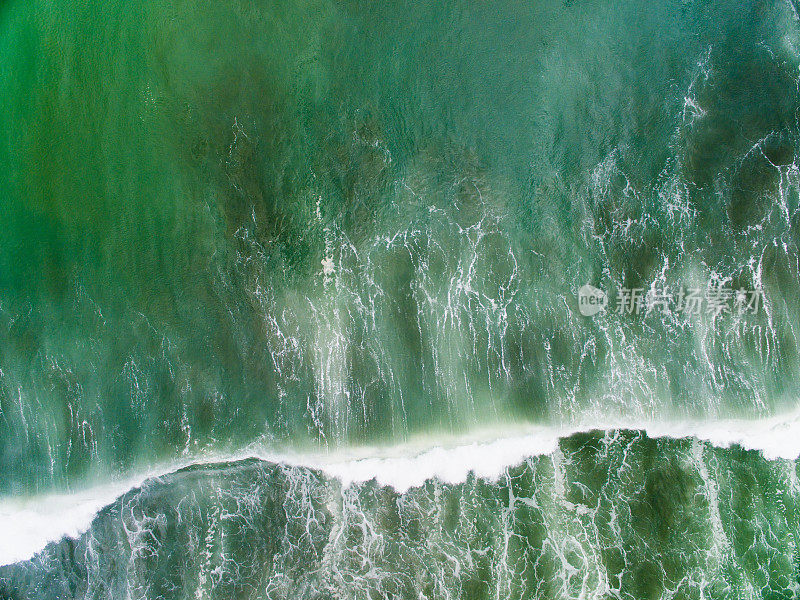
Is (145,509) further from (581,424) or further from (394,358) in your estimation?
(581,424)

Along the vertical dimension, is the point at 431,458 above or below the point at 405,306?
below

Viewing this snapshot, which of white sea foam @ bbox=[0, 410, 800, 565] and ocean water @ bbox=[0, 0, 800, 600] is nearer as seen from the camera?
ocean water @ bbox=[0, 0, 800, 600]

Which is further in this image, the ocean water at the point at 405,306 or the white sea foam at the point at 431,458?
the white sea foam at the point at 431,458

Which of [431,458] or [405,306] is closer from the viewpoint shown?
[431,458]

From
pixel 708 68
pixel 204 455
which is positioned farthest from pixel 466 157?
pixel 204 455
